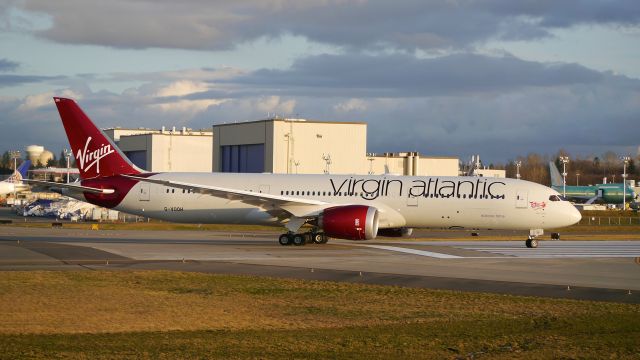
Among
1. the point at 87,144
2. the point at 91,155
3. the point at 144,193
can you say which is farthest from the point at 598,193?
the point at 87,144

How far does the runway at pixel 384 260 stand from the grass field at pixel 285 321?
8.76 ft

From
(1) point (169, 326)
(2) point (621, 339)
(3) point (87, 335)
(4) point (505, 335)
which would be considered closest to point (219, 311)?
(1) point (169, 326)

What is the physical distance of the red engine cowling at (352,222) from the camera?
1421 inches

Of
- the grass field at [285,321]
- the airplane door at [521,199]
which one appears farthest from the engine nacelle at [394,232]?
the grass field at [285,321]

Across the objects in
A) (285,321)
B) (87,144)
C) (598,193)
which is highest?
(87,144)

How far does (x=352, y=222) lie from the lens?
118 ft

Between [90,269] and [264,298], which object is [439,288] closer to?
[264,298]

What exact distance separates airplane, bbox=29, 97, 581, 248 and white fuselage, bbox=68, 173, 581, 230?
47 mm

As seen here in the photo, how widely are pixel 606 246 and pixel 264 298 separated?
27539mm

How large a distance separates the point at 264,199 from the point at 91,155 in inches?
376

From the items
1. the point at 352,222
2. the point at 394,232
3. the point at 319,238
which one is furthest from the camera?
the point at 394,232

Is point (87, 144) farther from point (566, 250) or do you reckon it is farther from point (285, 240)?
point (566, 250)

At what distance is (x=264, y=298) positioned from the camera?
20.6 meters

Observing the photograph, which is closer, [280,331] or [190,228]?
[280,331]
